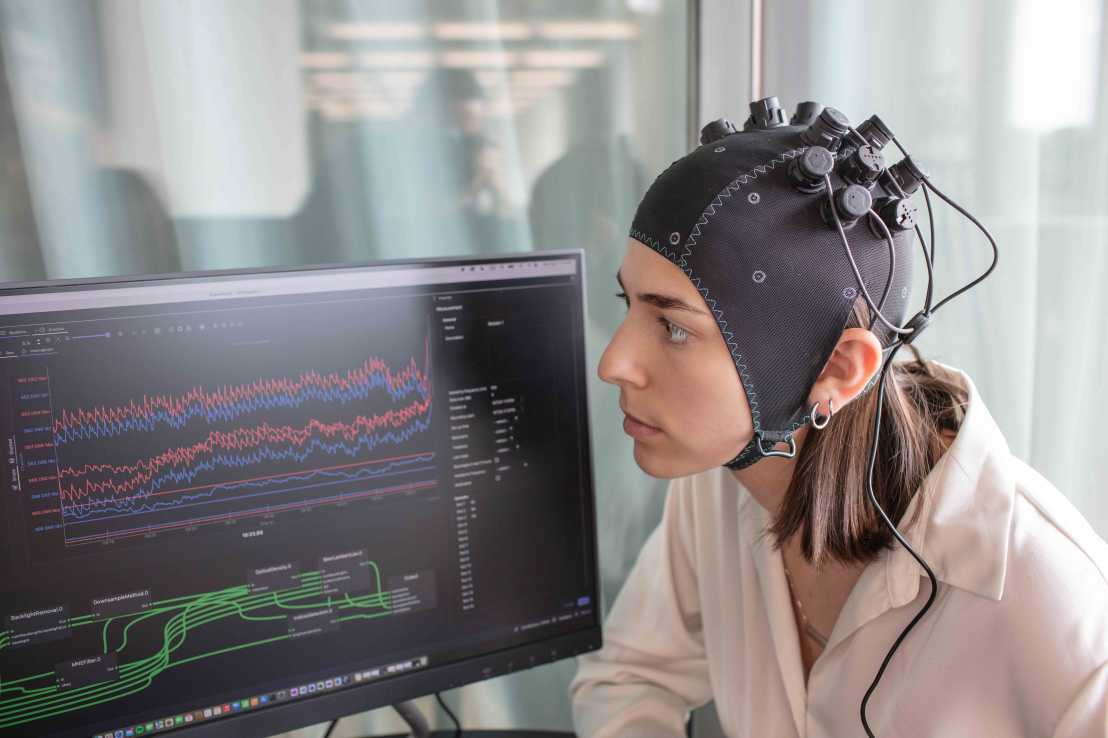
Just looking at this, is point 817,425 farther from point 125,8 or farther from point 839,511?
point 125,8

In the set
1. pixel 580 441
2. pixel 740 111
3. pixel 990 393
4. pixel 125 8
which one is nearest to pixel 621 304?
pixel 740 111

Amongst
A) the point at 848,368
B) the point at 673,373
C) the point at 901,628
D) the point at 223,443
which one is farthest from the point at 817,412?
the point at 223,443

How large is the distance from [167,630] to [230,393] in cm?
27

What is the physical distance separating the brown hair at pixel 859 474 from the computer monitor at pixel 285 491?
280 millimetres

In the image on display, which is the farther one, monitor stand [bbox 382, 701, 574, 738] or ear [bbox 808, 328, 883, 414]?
monitor stand [bbox 382, 701, 574, 738]

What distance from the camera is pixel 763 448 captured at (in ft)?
3.20

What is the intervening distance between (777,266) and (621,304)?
665 mm

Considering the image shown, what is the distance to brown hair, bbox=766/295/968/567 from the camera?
102 cm

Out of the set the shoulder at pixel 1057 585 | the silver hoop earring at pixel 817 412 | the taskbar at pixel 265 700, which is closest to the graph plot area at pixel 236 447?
the taskbar at pixel 265 700

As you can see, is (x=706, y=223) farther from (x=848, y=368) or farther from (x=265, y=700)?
(x=265, y=700)

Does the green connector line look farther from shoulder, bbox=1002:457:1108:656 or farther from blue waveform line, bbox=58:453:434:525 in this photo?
shoulder, bbox=1002:457:1108:656

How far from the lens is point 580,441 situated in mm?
1091

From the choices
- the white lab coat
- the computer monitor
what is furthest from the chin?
the white lab coat

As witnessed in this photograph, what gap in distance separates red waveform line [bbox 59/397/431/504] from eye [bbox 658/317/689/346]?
0.29 metres
